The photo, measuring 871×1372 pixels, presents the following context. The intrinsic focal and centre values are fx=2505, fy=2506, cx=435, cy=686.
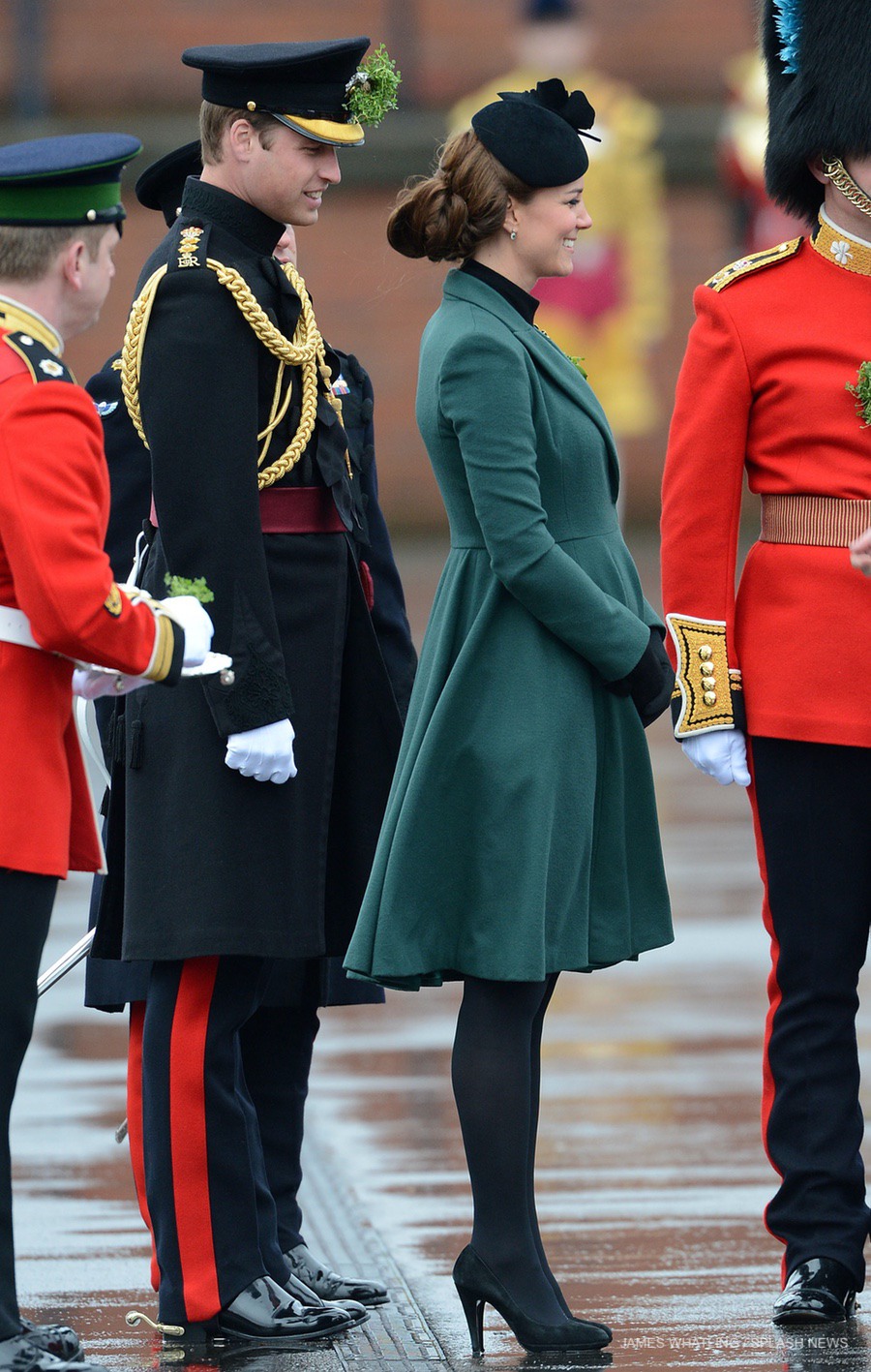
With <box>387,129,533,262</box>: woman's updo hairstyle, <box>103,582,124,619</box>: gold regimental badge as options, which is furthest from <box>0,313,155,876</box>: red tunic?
<box>387,129,533,262</box>: woman's updo hairstyle

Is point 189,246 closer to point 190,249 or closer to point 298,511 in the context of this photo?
point 190,249

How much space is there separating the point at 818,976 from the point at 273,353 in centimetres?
131

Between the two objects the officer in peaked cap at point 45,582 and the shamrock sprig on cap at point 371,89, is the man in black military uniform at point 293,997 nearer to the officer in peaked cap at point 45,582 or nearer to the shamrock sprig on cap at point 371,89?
the shamrock sprig on cap at point 371,89

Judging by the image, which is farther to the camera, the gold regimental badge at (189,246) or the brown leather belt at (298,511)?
the brown leather belt at (298,511)

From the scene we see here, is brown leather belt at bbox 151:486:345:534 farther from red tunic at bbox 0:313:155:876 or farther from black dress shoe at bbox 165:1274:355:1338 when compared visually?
black dress shoe at bbox 165:1274:355:1338

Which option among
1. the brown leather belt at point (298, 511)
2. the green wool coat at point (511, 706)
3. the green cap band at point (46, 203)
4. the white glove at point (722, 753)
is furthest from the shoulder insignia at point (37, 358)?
the white glove at point (722, 753)

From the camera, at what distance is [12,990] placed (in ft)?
11.3

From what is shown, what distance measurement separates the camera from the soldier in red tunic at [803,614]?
3.96 metres

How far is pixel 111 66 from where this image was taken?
1936 centimetres

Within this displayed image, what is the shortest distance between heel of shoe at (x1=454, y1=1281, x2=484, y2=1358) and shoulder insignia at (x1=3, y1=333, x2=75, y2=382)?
4.86 ft

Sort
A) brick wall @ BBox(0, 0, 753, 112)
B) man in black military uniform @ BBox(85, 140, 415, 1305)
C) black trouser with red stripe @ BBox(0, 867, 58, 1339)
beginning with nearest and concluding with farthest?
black trouser with red stripe @ BBox(0, 867, 58, 1339)
man in black military uniform @ BBox(85, 140, 415, 1305)
brick wall @ BBox(0, 0, 753, 112)

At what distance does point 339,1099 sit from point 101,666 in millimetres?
2438

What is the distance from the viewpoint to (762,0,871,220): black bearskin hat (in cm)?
401

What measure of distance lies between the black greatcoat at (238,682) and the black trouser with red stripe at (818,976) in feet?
2.15
